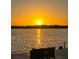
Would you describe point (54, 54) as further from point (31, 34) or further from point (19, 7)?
point (19, 7)

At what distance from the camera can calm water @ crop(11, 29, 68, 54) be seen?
22.4 ft

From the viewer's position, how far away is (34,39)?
699cm

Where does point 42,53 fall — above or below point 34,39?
below

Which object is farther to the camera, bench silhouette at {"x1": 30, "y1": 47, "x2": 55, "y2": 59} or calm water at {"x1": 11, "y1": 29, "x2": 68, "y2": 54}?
calm water at {"x1": 11, "y1": 29, "x2": 68, "y2": 54}

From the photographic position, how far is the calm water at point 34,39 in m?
6.82

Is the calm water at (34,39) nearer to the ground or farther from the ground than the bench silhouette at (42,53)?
farther from the ground

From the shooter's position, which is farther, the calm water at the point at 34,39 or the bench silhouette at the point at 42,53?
the calm water at the point at 34,39

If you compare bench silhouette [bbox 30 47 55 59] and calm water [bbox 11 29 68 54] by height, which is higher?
calm water [bbox 11 29 68 54]

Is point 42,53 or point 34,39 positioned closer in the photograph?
point 42,53
